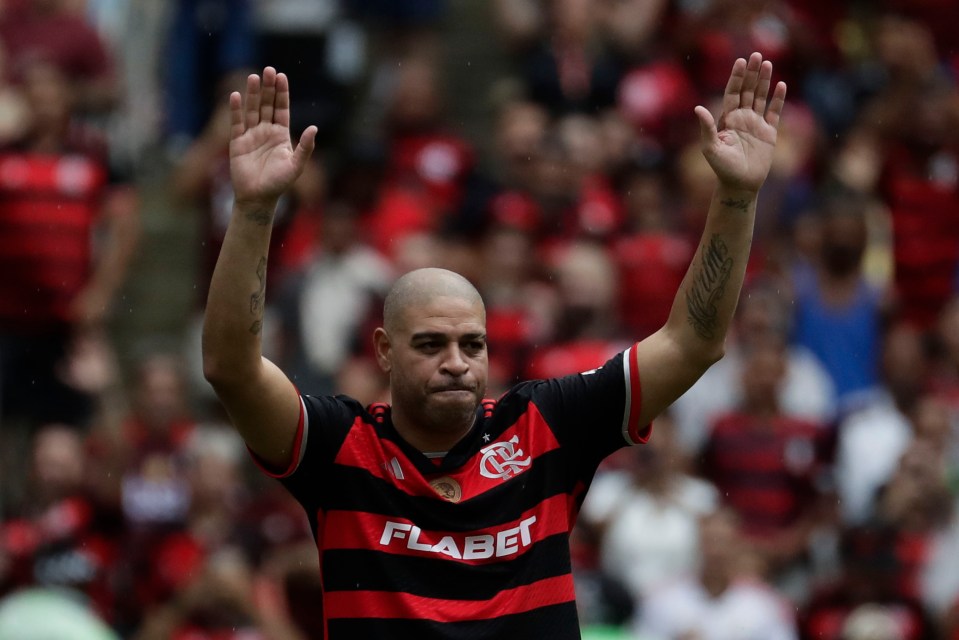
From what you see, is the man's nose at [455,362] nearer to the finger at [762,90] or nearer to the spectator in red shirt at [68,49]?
the finger at [762,90]

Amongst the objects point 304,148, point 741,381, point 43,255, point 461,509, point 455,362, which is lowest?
point 461,509

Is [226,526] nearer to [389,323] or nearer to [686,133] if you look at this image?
[686,133]

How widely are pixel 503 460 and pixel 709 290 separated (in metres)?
0.82

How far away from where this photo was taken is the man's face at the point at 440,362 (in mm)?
5484

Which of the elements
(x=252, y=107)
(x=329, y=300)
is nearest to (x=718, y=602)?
(x=329, y=300)

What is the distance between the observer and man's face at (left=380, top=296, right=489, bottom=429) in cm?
548

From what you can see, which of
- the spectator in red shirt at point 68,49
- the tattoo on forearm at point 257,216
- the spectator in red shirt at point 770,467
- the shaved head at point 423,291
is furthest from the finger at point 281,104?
the spectator in red shirt at point 68,49

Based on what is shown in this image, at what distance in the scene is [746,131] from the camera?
18.9 ft

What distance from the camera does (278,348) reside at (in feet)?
40.3

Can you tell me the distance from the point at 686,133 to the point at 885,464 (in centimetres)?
340

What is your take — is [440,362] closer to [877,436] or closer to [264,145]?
[264,145]

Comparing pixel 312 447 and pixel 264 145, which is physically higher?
pixel 264 145

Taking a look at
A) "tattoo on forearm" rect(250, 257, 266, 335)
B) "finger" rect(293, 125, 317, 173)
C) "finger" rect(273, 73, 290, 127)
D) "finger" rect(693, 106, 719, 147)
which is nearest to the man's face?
"tattoo on forearm" rect(250, 257, 266, 335)

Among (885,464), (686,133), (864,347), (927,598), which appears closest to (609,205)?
(686,133)
